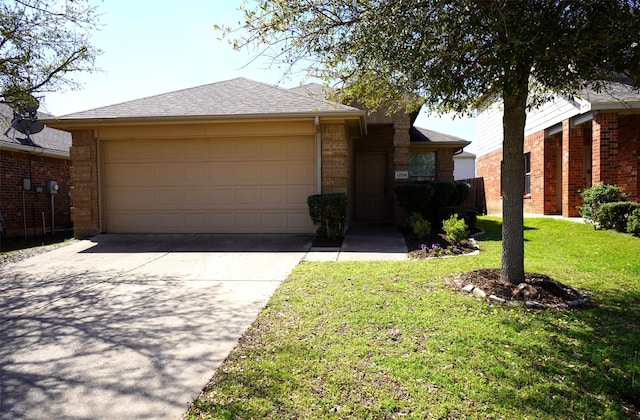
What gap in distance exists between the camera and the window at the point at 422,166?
47.4ft

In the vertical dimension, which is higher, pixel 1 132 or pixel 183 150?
pixel 1 132

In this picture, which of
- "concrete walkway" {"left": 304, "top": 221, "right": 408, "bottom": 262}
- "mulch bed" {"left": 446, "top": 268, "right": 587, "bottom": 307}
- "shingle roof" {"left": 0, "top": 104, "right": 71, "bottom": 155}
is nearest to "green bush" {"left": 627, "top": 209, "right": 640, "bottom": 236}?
"mulch bed" {"left": 446, "top": 268, "right": 587, "bottom": 307}

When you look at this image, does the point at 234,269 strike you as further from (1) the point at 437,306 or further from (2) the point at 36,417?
(2) the point at 36,417

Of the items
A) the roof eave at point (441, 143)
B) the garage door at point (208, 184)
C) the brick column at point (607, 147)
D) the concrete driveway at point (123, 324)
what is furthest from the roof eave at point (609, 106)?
the concrete driveway at point (123, 324)

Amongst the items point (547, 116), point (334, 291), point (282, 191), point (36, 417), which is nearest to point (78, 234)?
point (282, 191)

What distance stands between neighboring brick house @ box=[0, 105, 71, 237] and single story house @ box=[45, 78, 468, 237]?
11.1 feet

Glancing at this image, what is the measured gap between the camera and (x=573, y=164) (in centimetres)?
1125

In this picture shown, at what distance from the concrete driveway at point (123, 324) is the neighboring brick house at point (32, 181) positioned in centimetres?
559

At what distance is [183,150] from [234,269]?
4.74 meters

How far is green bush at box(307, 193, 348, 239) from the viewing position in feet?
29.1

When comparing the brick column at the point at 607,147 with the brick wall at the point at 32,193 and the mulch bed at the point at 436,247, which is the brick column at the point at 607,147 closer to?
the mulch bed at the point at 436,247

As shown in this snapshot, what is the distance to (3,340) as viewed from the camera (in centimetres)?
392

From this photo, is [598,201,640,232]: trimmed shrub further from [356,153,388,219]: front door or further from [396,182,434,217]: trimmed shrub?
[356,153,388,219]: front door

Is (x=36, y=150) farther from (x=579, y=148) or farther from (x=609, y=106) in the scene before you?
(x=579, y=148)
